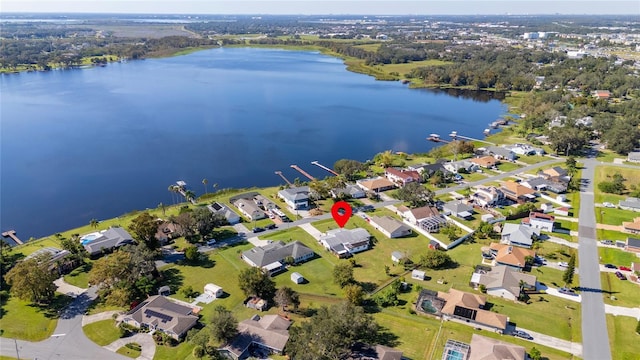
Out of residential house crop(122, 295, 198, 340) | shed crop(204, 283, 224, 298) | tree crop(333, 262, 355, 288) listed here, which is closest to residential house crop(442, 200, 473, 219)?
tree crop(333, 262, 355, 288)

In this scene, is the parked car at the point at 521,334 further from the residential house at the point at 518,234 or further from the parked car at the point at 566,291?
the residential house at the point at 518,234

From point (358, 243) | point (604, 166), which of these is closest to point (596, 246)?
point (358, 243)

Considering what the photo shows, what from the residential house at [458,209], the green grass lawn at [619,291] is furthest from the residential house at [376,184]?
the green grass lawn at [619,291]

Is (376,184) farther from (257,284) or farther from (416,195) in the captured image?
(257,284)

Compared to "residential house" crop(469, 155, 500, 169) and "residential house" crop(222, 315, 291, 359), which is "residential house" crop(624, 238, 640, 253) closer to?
"residential house" crop(469, 155, 500, 169)

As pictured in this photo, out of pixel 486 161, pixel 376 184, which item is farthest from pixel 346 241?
pixel 486 161

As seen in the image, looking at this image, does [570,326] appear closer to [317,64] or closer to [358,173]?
[358,173]
